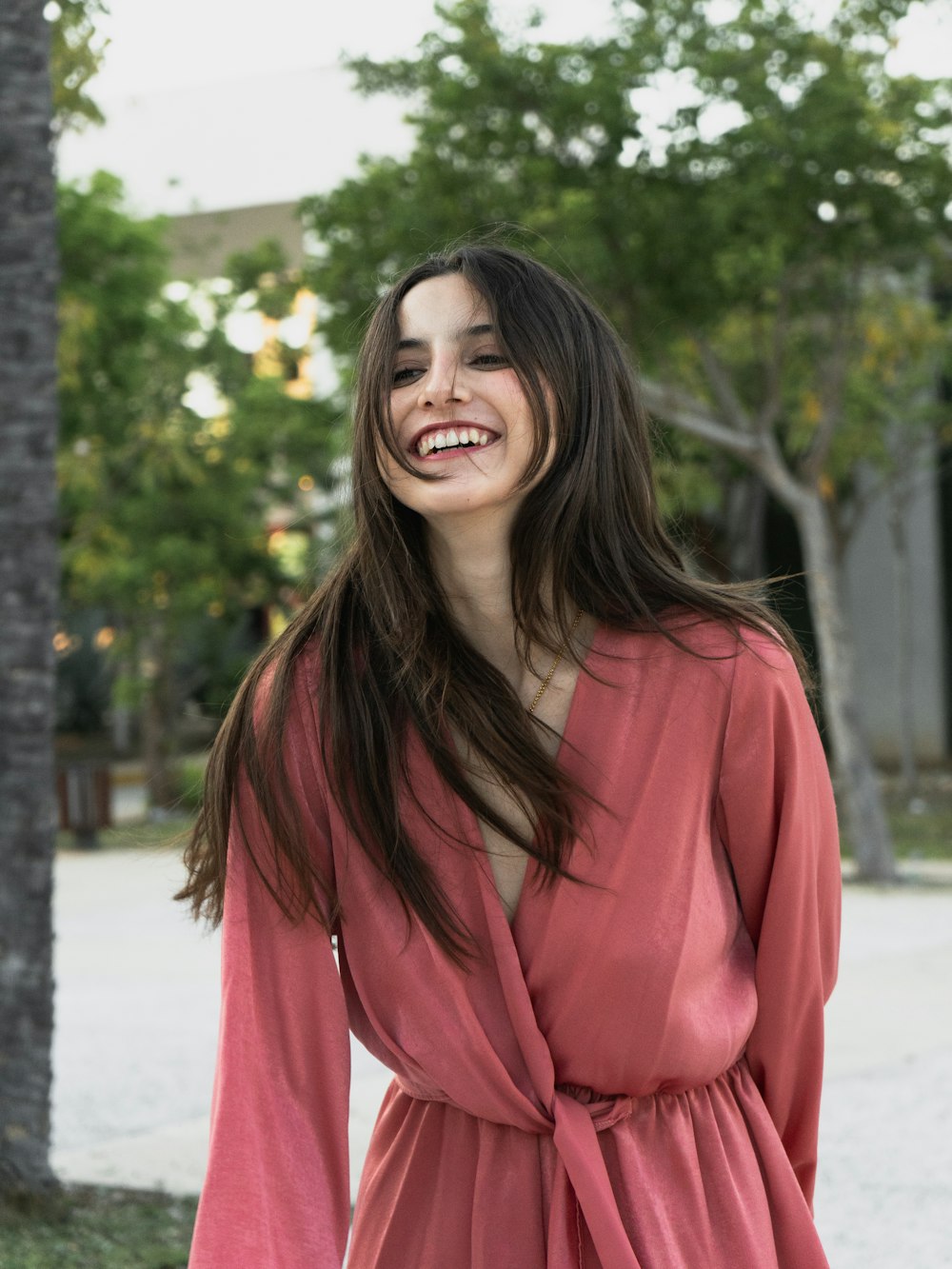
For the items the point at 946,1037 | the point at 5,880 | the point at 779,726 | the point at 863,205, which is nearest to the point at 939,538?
the point at 863,205

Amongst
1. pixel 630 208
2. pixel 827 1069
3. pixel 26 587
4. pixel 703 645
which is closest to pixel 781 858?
pixel 703 645

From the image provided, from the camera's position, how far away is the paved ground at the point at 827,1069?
5.25 meters

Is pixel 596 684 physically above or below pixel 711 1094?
above

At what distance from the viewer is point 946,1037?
24.5ft

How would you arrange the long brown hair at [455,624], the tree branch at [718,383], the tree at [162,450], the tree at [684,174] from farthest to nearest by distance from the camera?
the tree at [162,450] < the tree branch at [718,383] < the tree at [684,174] < the long brown hair at [455,624]

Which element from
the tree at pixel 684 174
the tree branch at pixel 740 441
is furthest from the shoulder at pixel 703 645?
the tree branch at pixel 740 441

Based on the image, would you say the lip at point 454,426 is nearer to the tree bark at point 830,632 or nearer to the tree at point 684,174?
the tree at point 684,174

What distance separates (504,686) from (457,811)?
0.17 meters

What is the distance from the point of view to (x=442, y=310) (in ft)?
7.00

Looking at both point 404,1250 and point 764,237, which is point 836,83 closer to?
point 764,237

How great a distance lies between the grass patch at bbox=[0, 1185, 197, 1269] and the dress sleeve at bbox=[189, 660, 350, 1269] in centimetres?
255

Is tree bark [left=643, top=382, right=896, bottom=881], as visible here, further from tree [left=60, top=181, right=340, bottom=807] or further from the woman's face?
the woman's face

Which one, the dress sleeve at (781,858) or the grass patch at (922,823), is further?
the grass patch at (922,823)

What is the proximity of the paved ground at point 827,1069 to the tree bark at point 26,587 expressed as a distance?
0.93 m
